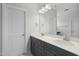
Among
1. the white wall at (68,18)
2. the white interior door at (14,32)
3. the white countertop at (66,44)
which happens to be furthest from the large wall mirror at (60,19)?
the white interior door at (14,32)

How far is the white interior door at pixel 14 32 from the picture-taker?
2.81m

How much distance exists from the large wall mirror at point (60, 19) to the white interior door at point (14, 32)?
0.81 m

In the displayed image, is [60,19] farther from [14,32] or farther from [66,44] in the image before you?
[14,32]

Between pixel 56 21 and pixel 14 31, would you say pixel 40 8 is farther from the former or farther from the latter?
pixel 14 31

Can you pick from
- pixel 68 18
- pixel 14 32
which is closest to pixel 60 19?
pixel 68 18

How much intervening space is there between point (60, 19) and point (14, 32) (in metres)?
1.64

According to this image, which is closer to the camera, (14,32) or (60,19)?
(60,19)

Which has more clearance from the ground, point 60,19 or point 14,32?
point 60,19

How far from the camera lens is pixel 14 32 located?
9.84 ft

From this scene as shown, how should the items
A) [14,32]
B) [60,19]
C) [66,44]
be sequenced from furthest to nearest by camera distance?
[14,32] → [60,19] → [66,44]

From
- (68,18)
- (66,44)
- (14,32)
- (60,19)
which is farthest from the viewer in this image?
(14,32)

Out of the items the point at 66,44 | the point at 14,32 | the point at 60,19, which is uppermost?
the point at 60,19

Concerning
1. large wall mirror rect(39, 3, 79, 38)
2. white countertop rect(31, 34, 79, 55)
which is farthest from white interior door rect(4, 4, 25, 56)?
large wall mirror rect(39, 3, 79, 38)

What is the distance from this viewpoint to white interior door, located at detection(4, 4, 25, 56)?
2812mm
